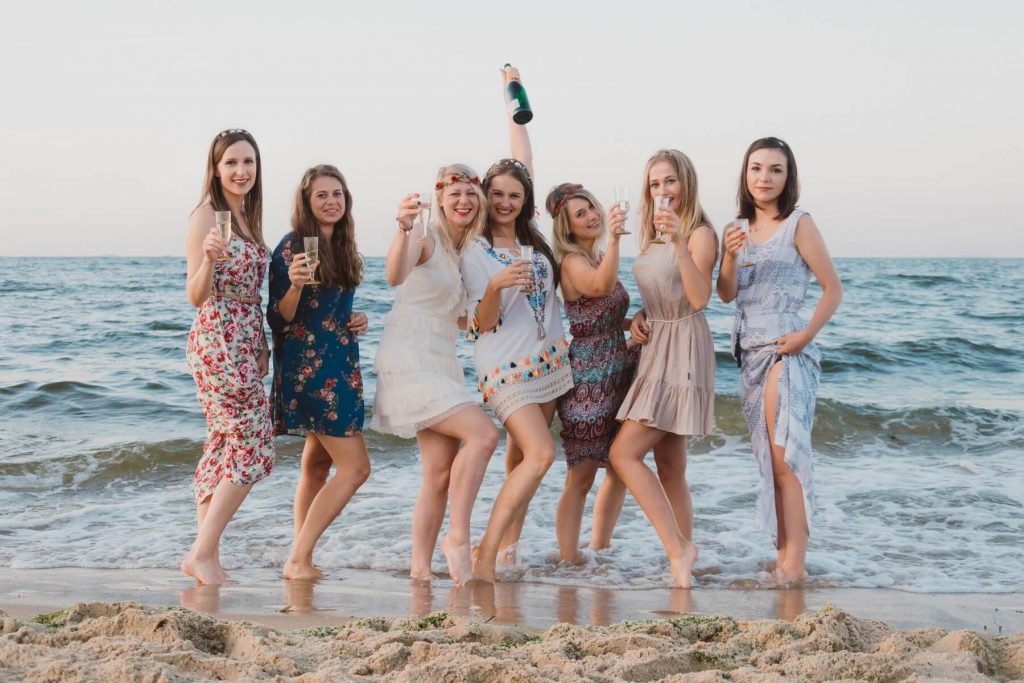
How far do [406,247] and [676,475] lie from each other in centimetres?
198

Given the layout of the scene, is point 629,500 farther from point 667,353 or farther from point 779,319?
point 779,319

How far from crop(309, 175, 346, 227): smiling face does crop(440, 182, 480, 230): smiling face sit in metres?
0.51

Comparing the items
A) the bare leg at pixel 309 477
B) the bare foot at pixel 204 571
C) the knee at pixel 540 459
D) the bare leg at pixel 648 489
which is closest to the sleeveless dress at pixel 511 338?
the knee at pixel 540 459

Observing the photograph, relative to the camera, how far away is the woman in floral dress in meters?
4.80

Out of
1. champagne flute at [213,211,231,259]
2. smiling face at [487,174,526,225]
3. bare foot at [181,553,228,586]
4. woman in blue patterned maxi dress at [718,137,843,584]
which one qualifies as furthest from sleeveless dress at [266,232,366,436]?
woman in blue patterned maxi dress at [718,137,843,584]

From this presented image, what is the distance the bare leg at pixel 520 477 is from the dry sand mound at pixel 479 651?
107 centimetres

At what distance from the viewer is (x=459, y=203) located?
495cm

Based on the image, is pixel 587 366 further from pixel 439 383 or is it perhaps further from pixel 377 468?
pixel 377 468

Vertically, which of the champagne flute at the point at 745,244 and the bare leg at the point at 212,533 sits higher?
the champagne flute at the point at 745,244

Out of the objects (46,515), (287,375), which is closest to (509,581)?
(287,375)

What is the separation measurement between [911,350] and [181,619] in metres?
15.4

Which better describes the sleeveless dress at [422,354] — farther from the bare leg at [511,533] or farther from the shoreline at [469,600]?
the shoreline at [469,600]

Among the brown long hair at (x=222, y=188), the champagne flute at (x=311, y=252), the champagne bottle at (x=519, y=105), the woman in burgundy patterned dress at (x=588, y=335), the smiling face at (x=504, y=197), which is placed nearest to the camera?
the champagne flute at (x=311, y=252)

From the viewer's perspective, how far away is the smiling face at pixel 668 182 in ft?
16.8
